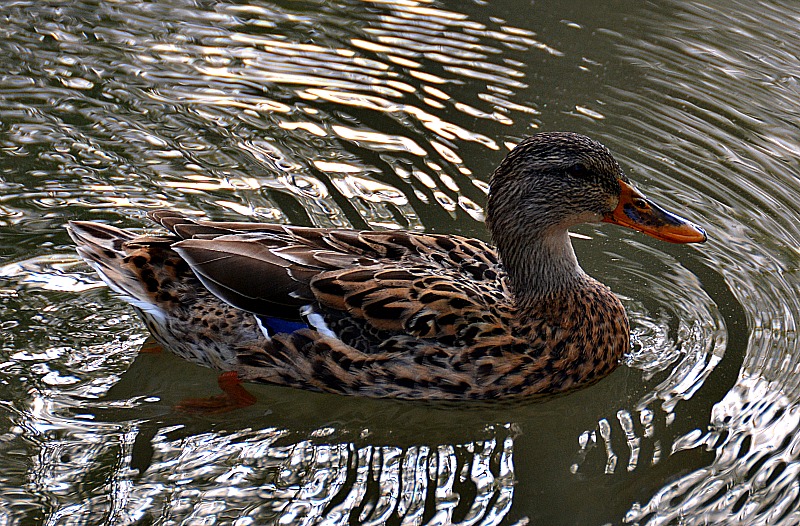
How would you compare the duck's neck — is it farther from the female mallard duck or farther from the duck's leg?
the duck's leg

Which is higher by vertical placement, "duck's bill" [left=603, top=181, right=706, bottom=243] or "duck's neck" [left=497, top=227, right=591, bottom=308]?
"duck's bill" [left=603, top=181, right=706, bottom=243]

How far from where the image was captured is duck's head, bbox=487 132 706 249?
6.27 meters

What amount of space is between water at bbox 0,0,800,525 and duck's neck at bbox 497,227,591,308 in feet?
2.06

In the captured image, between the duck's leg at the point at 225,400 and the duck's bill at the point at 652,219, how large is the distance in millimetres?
2442

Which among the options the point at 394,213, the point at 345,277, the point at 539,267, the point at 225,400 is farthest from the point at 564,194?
the point at 225,400

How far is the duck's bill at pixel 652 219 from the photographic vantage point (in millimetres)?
6406

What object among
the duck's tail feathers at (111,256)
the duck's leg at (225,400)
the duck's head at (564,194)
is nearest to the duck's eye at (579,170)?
the duck's head at (564,194)

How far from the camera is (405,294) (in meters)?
6.13

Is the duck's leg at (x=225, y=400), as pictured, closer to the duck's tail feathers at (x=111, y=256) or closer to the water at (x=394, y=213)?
the water at (x=394, y=213)

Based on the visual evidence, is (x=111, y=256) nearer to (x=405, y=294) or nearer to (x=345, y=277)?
(x=345, y=277)

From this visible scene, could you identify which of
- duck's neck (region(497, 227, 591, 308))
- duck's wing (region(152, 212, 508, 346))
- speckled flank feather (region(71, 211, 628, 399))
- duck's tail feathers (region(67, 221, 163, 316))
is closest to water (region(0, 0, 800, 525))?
speckled flank feather (region(71, 211, 628, 399))

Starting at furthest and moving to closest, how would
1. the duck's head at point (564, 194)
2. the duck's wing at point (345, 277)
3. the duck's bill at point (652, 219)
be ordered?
the duck's bill at point (652, 219) → the duck's head at point (564, 194) → the duck's wing at point (345, 277)

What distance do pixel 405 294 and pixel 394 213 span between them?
156 cm

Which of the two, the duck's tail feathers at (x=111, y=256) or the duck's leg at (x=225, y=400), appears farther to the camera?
the duck's tail feathers at (x=111, y=256)
